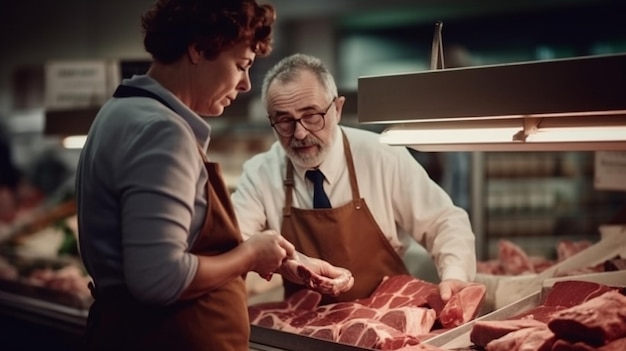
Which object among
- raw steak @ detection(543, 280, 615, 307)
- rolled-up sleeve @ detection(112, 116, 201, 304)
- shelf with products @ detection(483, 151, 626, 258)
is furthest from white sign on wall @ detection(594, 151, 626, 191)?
rolled-up sleeve @ detection(112, 116, 201, 304)

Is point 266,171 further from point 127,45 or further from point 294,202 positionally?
point 127,45

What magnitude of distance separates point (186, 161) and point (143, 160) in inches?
4.4

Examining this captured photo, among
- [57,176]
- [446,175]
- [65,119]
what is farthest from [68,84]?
A: [57,176]

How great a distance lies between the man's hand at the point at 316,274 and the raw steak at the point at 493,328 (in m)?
0.52

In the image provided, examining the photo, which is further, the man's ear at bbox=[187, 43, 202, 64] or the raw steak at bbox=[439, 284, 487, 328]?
the raw steak at bbox=[439, 284, 487, 328]

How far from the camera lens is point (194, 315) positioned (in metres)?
2.12

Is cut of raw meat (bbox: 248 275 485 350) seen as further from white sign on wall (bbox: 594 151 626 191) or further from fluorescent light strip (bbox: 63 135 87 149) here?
white sign on wall (bbox: 594 151 626 191)

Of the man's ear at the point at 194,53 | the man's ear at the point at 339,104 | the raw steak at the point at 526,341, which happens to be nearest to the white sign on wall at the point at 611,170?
the man's ear at the point at 339,104

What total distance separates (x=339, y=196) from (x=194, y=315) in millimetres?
1135

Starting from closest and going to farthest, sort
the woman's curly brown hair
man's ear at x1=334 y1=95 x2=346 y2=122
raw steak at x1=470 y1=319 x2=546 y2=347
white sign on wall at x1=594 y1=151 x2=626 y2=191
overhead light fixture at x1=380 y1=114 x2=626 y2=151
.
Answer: the woman's curly brown hair, overhead light fixture at x1=380 y1=114 x2=626 y2=151, raw steak at x1=470 y1=319 x2=546 y2=347, man's ear at x1=334 y1=95 x2=346 y2=122, white sign on wall at x1=594 y1=151 x2=626 y2=191

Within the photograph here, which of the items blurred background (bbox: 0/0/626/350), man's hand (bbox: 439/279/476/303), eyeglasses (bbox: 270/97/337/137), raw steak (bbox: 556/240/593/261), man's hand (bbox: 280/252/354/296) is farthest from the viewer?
blurred background (bbox: 0/0/626/350)

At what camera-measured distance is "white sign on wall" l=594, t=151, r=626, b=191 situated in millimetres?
4395

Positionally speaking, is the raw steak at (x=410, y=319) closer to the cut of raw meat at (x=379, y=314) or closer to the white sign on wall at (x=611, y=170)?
the cut of raw meat at (x=379, y=314)

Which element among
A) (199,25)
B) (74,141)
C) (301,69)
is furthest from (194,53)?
(74,141)
